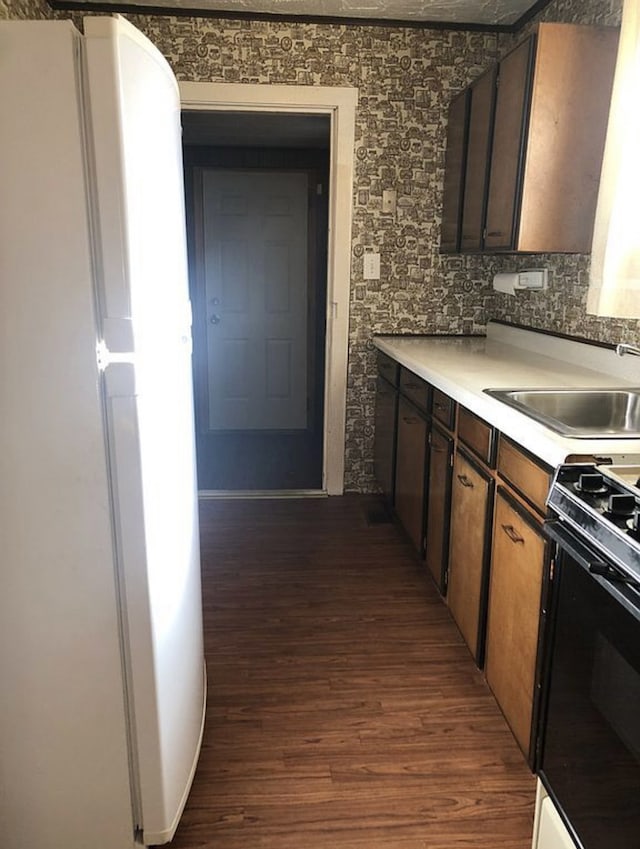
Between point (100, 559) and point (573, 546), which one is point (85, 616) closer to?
point (100, 559)

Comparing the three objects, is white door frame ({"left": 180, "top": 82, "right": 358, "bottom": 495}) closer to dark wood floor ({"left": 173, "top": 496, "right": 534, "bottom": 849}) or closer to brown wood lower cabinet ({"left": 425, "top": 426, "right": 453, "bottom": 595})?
dark wood floor ({"left": 173, "top": 496, "right": 534, "bottom": 849})

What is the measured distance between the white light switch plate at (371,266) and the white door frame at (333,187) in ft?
0.31

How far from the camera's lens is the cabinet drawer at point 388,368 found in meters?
3.25

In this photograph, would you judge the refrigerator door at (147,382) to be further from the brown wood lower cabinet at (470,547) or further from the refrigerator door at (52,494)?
the brown wood lower cabinet at (470,547)

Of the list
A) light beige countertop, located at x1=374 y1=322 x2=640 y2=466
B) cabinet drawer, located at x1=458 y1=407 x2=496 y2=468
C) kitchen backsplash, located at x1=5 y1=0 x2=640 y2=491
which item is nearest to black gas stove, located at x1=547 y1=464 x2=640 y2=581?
light beige countertop, located at x1=374 y1=322 x2=640 y2=466

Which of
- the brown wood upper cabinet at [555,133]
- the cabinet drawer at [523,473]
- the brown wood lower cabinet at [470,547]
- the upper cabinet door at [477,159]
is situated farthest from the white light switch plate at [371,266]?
the cabinet drawer at [523,473]

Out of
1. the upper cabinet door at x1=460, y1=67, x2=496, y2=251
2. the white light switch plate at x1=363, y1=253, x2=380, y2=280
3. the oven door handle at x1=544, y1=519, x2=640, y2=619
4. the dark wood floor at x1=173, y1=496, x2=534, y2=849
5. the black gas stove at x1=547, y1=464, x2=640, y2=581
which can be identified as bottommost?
the dark wood floor at x1=173, y1=496, x2=534, y2=849

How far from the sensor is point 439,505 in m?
2.51

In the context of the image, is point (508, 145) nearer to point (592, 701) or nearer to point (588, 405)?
point (588, 405)

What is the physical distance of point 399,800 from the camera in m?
1.69

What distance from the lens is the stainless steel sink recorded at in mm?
A: 2076

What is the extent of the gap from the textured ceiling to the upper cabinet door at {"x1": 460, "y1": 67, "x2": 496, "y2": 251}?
1.40 ft

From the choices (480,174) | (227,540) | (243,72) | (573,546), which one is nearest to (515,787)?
(573,546)

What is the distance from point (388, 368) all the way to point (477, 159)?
1.06 meters
